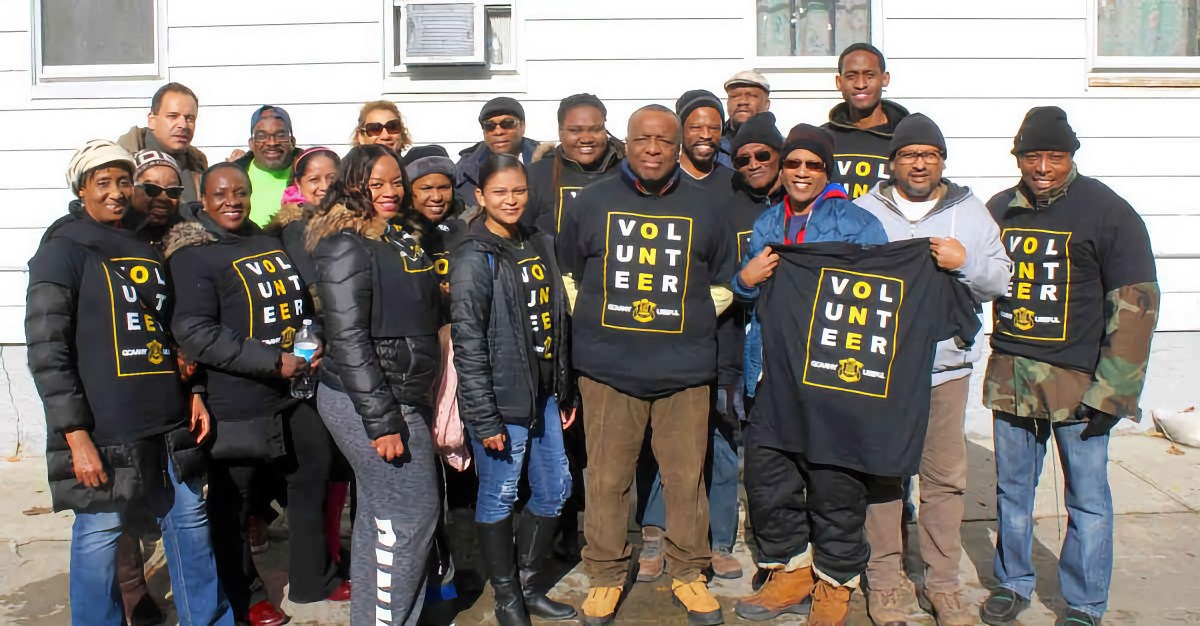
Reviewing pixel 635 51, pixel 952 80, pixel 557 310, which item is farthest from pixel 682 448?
pixel 952 80

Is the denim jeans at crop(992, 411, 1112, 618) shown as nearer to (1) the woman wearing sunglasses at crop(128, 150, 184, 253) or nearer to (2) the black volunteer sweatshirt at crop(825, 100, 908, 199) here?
(2) the black volunteer sweatshirt at crop(825, 100, 908, 199)

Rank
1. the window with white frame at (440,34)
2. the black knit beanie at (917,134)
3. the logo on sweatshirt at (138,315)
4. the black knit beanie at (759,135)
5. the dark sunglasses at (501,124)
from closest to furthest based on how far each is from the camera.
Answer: the logo on sweatshirt at (138,315) → the black knit beanie at (917,134) → the black knit beanie at (759,135) → the dark sunglasses at (501,124) → the window with white frame at (440,34)

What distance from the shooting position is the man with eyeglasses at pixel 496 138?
16.4ft

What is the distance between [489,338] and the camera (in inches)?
151

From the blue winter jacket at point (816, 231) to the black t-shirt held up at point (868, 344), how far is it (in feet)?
0.23

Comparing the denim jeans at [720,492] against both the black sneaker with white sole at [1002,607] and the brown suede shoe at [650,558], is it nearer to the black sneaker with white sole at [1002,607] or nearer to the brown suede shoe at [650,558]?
the brown suede shoe at [650,558]

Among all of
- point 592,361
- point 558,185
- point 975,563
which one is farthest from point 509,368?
point 975,563

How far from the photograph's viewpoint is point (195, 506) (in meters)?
3.61

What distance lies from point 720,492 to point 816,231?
4.92 ft

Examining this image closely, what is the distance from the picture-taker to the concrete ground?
4.18m

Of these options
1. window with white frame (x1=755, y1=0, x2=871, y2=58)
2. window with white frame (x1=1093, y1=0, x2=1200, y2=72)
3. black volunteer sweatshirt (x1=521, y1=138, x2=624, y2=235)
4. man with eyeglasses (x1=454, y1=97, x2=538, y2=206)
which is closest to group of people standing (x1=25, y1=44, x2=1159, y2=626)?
black volunteer sweatshirt (x1=521, y1=138, x2=624, y2=235)

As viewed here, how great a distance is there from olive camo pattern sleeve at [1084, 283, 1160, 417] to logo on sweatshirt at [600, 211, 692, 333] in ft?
5.64

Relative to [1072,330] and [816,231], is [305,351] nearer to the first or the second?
[816,231]

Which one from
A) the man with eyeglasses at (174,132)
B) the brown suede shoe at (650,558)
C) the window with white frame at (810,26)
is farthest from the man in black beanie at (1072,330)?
the man with eyeglasses at (174,132)
